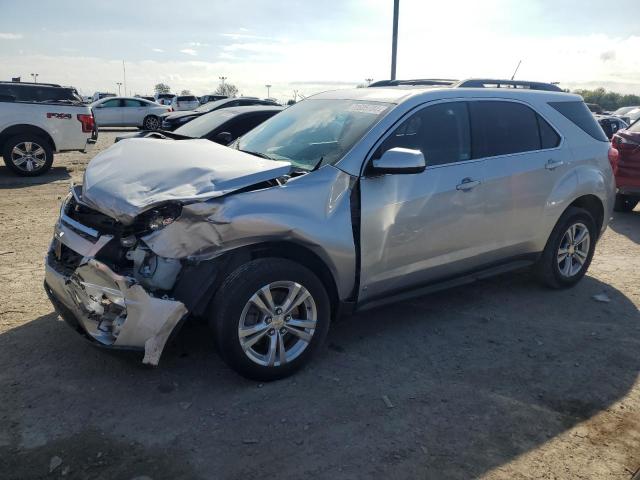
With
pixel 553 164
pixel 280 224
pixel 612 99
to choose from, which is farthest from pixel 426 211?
pixel 612 99

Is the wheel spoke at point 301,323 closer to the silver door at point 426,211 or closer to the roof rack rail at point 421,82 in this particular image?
the silver door at point 426,211

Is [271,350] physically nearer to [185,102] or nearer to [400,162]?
[400,162]

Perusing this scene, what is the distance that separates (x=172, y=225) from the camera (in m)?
3.05

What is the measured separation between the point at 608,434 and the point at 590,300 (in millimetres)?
2272

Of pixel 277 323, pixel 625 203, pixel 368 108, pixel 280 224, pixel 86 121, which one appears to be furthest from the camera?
pixel 86 121

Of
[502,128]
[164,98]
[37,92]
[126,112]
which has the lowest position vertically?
[502,128]

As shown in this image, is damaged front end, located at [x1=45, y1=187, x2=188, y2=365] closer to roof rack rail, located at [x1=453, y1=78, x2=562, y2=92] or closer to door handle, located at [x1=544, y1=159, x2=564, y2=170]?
roof rack rail, located at [x1=453, y1=78, x2=562, y2=92]

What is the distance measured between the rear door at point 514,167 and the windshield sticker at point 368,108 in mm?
825

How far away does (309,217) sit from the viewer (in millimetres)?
3365

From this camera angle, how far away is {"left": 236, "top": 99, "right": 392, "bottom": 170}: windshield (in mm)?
3799

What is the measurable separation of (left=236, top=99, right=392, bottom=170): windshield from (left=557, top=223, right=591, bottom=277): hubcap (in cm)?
237

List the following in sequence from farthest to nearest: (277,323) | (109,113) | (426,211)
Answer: (109,113) → (426,211) → (277,323)

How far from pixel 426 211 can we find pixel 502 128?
1.18 metres

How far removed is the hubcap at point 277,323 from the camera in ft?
10.7
